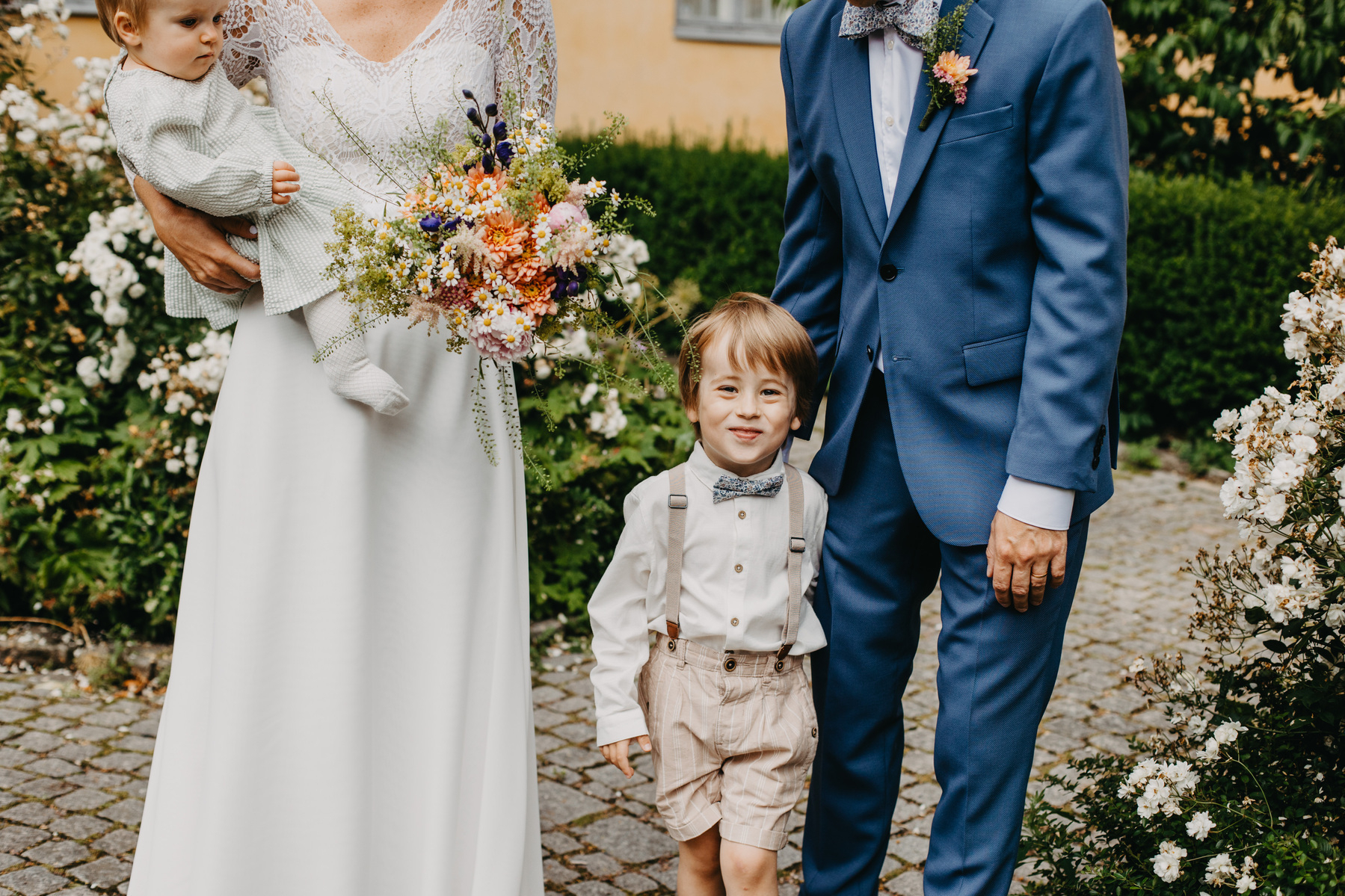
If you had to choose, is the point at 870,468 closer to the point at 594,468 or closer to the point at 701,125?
the point at 594,468

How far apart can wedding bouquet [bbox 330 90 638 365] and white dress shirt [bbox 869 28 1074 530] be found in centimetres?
59

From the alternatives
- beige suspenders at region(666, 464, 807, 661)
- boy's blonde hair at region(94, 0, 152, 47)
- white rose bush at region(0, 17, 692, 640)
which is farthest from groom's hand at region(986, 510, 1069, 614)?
white rose bush at region(0, 17, 692, 640)

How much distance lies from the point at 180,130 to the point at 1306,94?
990cm

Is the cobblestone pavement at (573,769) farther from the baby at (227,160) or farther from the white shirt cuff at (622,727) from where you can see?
the baby at (227,160)

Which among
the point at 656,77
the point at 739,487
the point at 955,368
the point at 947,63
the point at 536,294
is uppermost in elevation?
the point at 656,77

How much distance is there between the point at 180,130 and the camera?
238cm

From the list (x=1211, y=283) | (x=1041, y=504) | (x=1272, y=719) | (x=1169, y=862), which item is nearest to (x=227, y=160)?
(x=1041, y=504)

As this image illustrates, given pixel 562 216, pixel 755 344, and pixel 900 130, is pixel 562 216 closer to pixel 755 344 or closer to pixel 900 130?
pixel 755 344

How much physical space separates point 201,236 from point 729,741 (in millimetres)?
1476

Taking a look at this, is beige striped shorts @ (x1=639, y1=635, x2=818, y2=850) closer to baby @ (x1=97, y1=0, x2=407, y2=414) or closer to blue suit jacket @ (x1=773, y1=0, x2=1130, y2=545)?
blue suit jacket @ (x1=773, y1=0, x2=1130, y2=545)

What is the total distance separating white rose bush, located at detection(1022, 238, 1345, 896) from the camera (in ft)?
8.36

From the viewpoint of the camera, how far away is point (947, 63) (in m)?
2.32

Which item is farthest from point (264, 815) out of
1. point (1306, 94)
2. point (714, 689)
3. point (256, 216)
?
point (1306, 94)

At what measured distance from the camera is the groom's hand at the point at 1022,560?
2.34 m
